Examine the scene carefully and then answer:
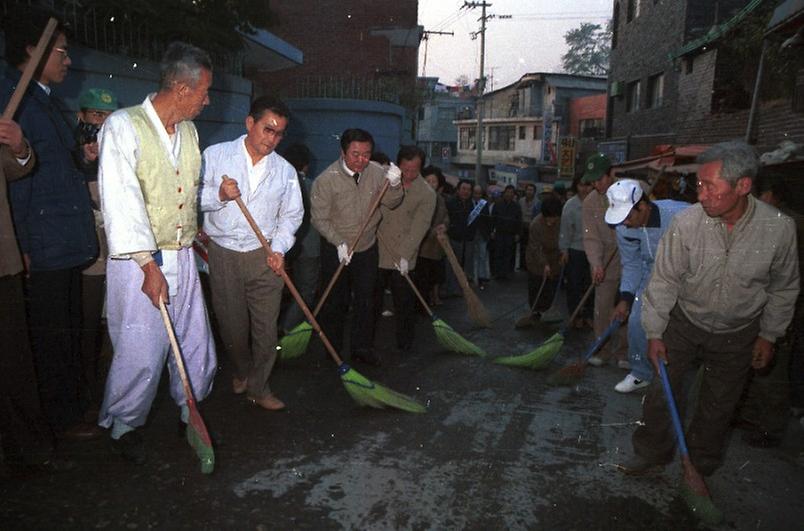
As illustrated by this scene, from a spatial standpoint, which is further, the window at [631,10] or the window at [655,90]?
the window at [631,10]

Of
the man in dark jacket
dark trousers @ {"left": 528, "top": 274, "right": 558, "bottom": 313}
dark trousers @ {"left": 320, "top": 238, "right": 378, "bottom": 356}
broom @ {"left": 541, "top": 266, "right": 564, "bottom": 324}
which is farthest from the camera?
the man in dark jacket

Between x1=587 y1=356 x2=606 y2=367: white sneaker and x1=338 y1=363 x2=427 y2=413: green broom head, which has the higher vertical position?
x1=338 y1=363 x2=427 y2=413: green broom head

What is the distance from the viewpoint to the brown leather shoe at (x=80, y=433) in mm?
3580

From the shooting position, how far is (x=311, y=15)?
22.8 meters

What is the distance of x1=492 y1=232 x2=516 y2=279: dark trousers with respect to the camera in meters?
11.5

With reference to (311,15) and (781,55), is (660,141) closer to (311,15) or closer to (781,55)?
(781,55)

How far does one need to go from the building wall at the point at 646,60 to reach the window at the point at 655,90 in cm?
15

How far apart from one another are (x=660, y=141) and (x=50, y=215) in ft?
53.3

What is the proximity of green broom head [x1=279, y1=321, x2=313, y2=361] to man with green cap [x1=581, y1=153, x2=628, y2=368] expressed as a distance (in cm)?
264

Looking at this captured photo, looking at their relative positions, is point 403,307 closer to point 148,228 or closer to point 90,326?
point 90,326

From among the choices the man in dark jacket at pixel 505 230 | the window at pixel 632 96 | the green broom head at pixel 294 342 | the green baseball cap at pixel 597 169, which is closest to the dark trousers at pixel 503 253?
the man in dark jacket at pixel 505 230

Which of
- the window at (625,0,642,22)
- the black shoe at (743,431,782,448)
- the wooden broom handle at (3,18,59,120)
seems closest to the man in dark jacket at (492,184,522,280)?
the black shoe at (743,431,782,448)

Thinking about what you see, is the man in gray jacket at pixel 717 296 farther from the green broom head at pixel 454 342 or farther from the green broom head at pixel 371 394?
the green broom head at pixel 454 342

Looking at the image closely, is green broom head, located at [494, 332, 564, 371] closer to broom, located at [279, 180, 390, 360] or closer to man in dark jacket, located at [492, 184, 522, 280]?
broom, located at [279, 180, 390, 360]
